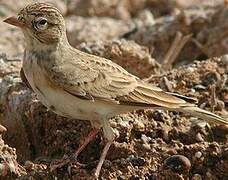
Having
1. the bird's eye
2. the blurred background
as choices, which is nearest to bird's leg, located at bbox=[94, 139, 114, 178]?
the bird's eye

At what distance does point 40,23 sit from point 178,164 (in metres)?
1.63

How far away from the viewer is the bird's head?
6.72 m

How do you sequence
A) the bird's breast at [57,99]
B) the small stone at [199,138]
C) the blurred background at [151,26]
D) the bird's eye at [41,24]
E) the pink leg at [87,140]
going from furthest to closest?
1. the blurred background at [151,26]
2. the small stone at [199,138]
3. the pink leg at [87,140]
4. the bird's eye at [41,24]
5. the bird's breast at [57,99]

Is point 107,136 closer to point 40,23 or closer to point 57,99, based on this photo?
point 57,99

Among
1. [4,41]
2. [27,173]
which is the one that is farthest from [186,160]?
[4,41]

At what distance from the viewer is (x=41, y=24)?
6801mm

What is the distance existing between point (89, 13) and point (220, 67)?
182 inches

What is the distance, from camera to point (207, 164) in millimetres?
6906

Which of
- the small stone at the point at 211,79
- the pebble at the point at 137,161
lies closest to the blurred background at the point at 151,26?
the small stone at the point at 211,79

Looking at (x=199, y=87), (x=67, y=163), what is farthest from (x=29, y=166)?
(x=199, y=87)

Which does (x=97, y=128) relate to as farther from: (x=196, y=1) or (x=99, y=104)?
(x=196, y=1)

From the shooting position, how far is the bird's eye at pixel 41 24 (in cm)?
677

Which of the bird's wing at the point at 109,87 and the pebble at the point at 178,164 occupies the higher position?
the bird's wing at the point at 109,87

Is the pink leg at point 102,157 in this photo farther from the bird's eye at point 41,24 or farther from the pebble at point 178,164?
the bird's eye at point 41,24
